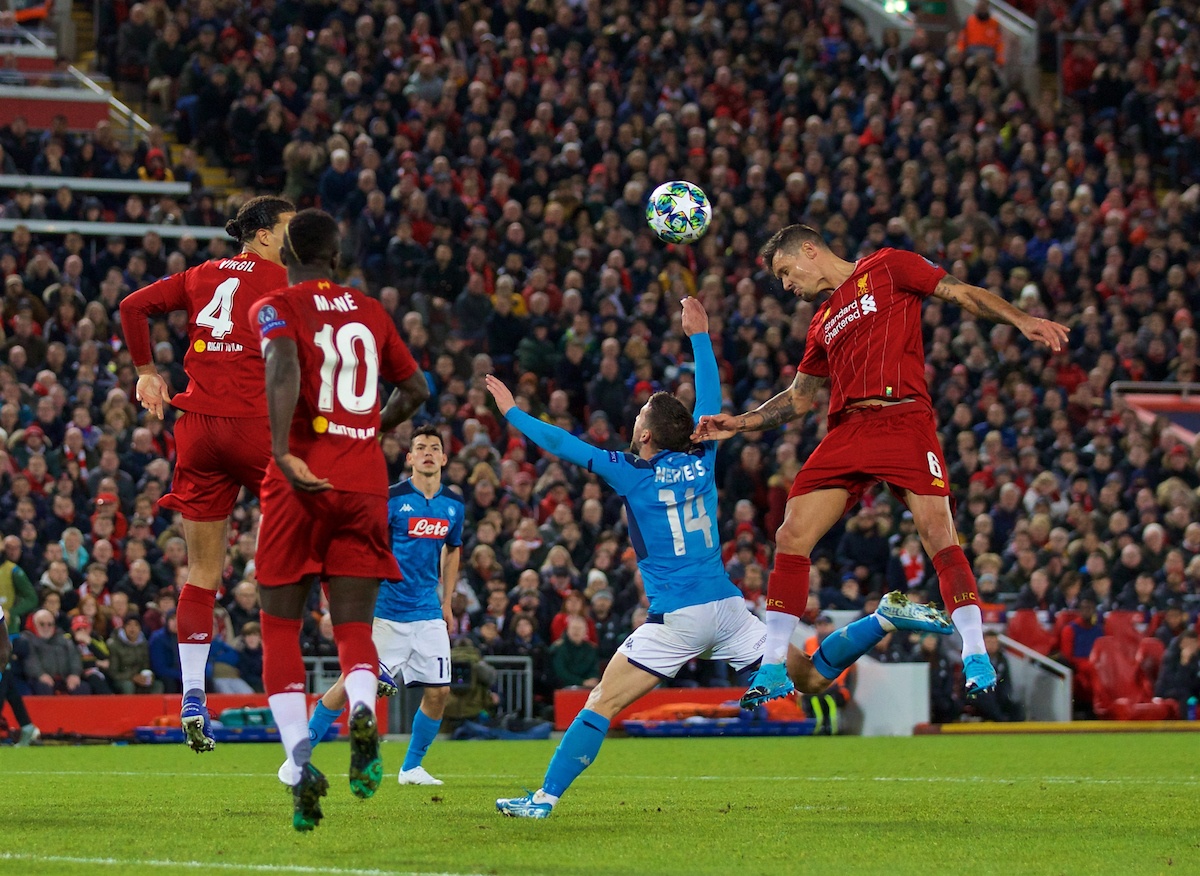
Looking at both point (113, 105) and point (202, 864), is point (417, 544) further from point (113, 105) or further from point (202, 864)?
point (113, 105)

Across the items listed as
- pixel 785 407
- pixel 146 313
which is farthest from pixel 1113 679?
pixel 146 313

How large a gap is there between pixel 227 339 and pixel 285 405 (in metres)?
2.77

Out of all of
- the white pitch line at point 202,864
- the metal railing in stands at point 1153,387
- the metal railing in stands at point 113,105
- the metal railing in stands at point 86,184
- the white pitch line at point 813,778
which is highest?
the metal railing in stands at point 113,105

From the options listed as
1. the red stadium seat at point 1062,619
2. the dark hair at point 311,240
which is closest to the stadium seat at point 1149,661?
the red stadium seat at point 1062,619

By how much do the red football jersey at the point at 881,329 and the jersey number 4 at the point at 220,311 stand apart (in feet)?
10.6

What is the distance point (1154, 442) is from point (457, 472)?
382 inches

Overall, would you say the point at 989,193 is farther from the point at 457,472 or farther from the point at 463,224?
the point at 457,472

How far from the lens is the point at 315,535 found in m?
7.32

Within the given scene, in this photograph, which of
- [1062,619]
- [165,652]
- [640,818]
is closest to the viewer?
[640,818]

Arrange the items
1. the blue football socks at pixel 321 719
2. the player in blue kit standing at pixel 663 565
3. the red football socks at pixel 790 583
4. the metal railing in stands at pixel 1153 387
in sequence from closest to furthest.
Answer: the player in blue kit standing at pixel 663 565
the red football socks at pixel 790 583
the blue football socks at pixel 321 719
the metal railing in stands at pixel 1153 387

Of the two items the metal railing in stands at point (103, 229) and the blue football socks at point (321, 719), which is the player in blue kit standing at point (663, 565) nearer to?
the blue football socks at point (321, 719)

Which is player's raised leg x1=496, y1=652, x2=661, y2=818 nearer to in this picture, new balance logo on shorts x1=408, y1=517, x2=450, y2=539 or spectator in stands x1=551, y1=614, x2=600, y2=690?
new balance logo on shorts x1=408, y1=517, x2=450, y2=539

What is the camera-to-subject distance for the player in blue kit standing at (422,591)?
1198cm

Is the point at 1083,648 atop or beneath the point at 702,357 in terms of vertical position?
beneath
